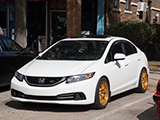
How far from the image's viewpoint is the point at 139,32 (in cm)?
1762

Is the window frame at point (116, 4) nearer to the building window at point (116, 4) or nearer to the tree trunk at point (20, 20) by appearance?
the building window at point (116, 4)

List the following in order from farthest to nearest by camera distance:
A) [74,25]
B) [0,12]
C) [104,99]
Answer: [0,12], [74,25], [104,99]

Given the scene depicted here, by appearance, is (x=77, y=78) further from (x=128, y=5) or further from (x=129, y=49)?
(x=128, y=5)

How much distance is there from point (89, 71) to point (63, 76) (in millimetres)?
530

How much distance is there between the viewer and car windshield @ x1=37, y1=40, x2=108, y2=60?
24.1 feet

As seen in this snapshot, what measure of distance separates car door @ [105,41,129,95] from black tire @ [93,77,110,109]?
0.21 m

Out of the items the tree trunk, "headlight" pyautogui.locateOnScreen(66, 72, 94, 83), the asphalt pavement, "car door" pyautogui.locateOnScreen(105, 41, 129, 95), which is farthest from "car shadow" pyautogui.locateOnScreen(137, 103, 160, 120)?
the tree trunk

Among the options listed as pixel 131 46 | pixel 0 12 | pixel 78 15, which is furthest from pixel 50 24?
pixel 131 46

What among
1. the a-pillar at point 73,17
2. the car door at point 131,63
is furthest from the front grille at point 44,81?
the a-pillar at point 73,17

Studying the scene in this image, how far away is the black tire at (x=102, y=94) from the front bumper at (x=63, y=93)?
0.45 feet

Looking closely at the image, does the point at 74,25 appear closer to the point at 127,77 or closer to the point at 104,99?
the point at 127,77

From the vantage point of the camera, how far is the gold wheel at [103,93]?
267 inches

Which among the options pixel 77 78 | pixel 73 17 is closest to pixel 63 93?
pixel 77 78

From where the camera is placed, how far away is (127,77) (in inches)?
312
